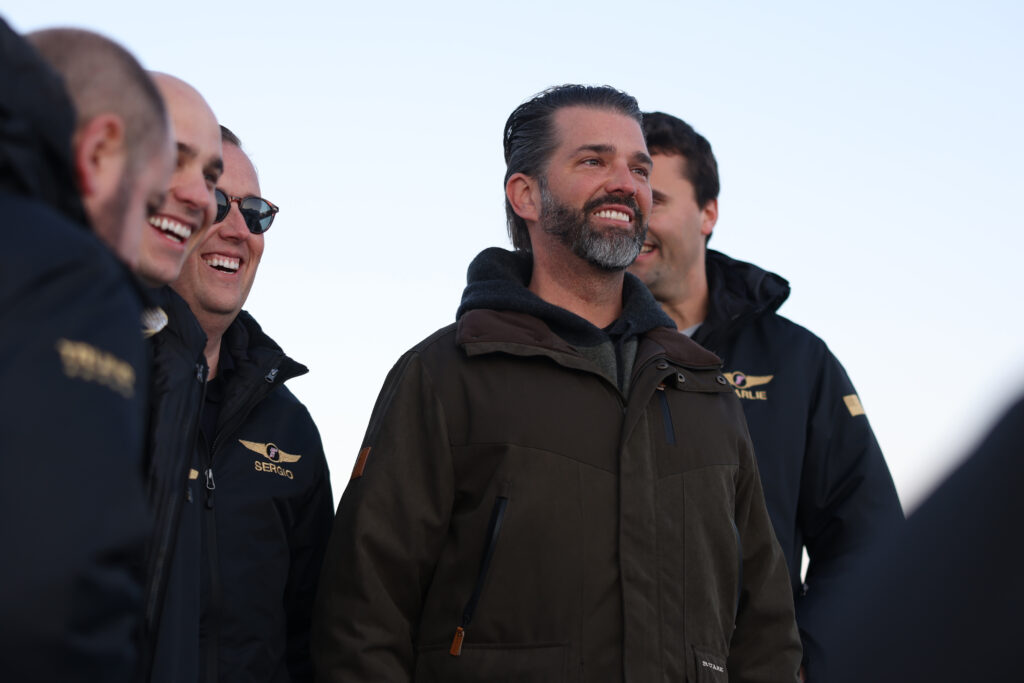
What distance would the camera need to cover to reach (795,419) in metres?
5.47

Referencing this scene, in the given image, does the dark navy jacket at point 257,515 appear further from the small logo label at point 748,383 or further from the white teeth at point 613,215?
the small logo label at point 748,383

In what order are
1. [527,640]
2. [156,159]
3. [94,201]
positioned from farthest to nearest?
[527,640]
[156,159]
[94,201]

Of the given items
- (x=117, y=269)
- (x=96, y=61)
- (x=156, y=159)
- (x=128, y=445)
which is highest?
(x=96, y=61)

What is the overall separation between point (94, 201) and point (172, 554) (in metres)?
1.16

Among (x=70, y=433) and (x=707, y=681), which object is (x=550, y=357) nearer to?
(x=707, y=681)

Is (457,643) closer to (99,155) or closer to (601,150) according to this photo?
(99,155)

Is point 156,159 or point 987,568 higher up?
point 156,159

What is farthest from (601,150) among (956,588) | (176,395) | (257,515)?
(956,588)

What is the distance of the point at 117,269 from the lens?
6.47 ft

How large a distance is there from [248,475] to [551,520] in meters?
1.21

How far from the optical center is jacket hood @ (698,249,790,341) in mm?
5773

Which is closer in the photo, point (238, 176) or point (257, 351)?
point (257, 351)

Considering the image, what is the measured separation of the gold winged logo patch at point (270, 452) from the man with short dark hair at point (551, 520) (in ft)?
1.25

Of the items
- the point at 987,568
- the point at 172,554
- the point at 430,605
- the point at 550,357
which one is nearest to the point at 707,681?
the point at 430,605
